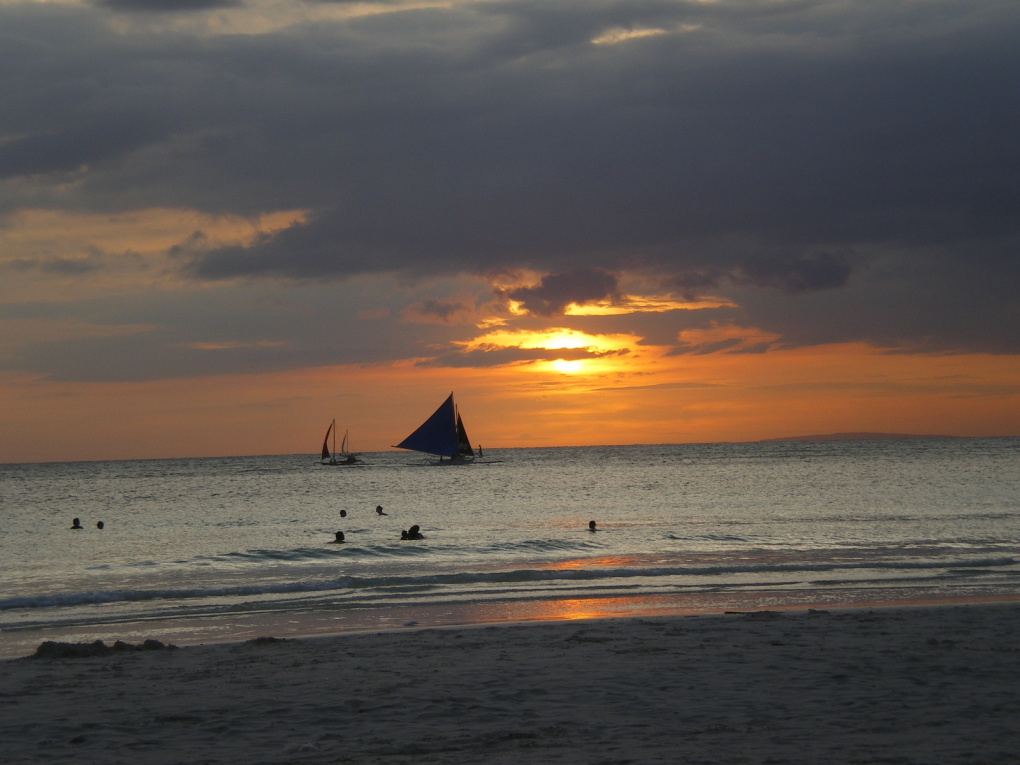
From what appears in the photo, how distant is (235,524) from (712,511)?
2218 centimetres

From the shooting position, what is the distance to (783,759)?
688cm

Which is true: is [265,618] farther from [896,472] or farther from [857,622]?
[896,472]

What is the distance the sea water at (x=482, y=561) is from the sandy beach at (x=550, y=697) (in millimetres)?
2834

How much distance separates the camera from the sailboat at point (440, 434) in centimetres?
9075

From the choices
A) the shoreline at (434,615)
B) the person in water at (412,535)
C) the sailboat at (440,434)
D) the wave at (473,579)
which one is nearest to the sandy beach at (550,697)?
the shoreline at (434,615)

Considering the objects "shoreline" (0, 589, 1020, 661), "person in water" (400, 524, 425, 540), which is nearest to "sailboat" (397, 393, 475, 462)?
"person in water" (400, 524, 425, 540)

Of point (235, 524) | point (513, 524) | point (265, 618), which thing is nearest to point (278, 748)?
point (265, 618)

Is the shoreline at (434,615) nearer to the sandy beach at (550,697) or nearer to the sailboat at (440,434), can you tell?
the sandy beach at (550,697)

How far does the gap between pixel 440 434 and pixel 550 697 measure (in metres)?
84.1

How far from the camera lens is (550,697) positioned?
9.09m

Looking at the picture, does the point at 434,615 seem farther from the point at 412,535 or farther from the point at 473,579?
the point at 412,535

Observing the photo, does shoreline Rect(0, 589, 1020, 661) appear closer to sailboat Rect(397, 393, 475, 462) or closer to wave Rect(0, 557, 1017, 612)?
wave Rect(0, 557, 1017, 612)

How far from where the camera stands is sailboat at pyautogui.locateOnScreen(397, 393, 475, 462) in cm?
9075

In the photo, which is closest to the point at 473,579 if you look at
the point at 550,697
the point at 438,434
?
the point at 550,697
